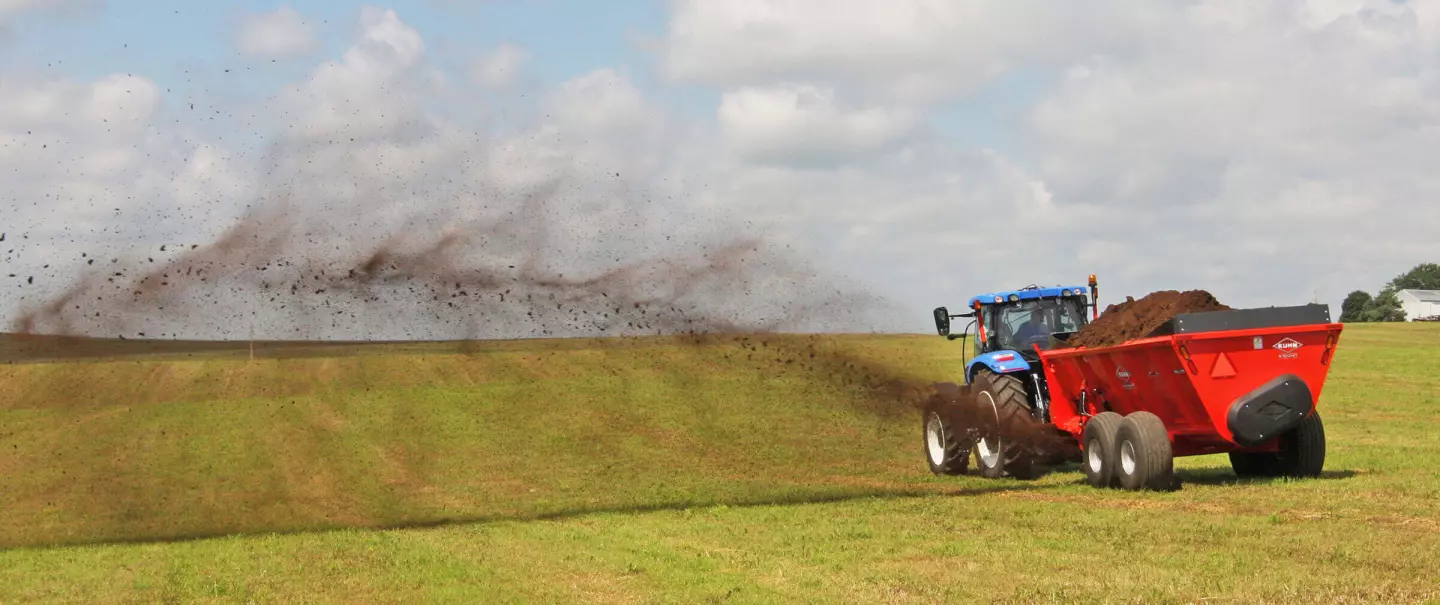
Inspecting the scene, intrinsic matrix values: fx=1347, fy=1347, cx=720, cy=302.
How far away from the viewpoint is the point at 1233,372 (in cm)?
1564

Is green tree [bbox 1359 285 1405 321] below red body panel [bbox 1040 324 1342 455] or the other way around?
the other way around

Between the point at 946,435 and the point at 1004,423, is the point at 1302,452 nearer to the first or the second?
the point at 1004,423

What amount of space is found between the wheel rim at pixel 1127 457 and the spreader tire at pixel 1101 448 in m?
0.10

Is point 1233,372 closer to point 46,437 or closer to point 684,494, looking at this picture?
point 684,494

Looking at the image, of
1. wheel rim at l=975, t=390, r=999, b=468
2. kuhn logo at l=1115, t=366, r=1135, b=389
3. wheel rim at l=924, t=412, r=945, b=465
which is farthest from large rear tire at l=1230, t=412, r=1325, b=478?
wheel rim at l=924, t=412, r=945, b=465

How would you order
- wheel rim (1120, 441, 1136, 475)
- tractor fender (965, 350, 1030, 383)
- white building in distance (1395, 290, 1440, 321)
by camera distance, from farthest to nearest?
white building in distance (1395, 290, 1440, 321) → tractor fender (965, 350, 1030, 383) → wheel rim (1120, 441, 1136, 475)

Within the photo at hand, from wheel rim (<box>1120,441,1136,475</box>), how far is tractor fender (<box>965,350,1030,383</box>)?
2.55 meters

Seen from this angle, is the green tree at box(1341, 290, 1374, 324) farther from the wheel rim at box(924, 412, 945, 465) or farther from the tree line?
the wheel rim at box(924, 412, 945, 465)

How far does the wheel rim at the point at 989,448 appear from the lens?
1889 centimetres

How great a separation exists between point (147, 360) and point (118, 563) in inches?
1268

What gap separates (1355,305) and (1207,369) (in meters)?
126

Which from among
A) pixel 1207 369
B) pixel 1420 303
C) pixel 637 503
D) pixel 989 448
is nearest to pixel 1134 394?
pixel 1207 369

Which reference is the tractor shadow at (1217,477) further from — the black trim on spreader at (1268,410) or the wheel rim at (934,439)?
the wheel rim at (934,439)

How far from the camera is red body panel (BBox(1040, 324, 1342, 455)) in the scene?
1557 centimetres
